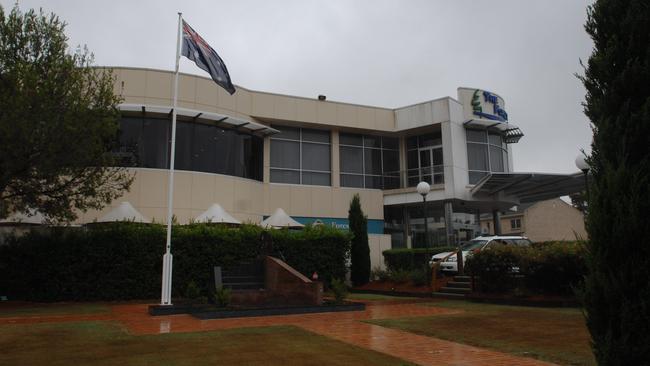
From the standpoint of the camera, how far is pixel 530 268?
15.8m

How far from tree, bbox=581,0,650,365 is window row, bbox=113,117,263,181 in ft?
65.7

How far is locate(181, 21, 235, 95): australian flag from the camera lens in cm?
1573

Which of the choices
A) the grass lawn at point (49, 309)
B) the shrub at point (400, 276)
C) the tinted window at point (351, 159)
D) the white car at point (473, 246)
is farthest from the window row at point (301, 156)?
the grass lawn at point (49, 309)

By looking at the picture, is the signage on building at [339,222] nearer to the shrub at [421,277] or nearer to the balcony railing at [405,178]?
the balcony railing at [405,178]

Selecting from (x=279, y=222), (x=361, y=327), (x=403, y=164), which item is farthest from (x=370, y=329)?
(x=403, y=164)

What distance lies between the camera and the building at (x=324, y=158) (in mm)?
23000

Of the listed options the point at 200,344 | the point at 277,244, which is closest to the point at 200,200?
the point at 277,244

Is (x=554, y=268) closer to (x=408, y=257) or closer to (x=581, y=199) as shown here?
(x=408, y=257)

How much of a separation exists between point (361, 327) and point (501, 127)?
21.4 meters

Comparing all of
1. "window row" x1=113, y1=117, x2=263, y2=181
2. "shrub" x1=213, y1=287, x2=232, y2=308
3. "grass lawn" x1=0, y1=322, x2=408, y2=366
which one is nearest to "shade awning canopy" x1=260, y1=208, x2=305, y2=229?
"window row" x1=113, y1=117, x2=263, y2=181

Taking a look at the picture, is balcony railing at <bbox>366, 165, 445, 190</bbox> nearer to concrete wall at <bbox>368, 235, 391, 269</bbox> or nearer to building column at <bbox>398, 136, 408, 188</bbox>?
building column at <bbox>398, 136, 408, 188</bbox>

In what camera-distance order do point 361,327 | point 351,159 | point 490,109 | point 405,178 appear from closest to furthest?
point 361,327 < point 351,159 < point 490,109 < point 405,178

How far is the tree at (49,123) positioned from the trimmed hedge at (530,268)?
40.0 feet

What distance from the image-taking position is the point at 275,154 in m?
27.3
